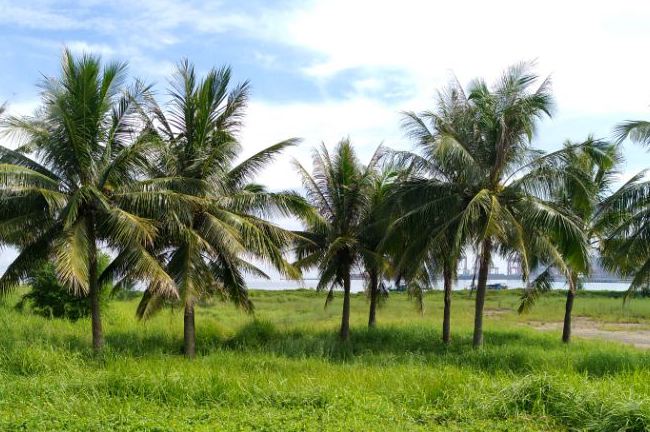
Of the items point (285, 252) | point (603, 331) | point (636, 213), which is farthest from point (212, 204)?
point (603, 331)

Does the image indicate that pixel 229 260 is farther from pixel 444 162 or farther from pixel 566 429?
pixel 566 429

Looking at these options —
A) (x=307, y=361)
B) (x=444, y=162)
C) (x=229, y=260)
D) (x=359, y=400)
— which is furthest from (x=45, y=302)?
(x=359, y=400)

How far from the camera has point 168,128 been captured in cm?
1578

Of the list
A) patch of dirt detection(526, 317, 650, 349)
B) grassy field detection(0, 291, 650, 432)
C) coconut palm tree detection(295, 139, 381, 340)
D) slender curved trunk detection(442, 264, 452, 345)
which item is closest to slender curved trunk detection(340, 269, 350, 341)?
coconut palm tree detection(295, 139, 381, 340)

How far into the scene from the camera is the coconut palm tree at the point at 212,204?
14422 mm

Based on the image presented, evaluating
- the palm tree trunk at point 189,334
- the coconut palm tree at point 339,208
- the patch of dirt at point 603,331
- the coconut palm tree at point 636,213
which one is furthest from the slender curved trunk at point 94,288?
the patch of dirt at point 603,331

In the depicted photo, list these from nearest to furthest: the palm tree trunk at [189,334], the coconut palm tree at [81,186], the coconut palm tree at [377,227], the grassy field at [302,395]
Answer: the grassy field at [302,395], the coconut palm tree at [81,186], the palm tree trunk at [189,334], the coconut palm tree at [377,227]

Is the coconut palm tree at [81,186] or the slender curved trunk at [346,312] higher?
the coconut palm tree at [81,186]

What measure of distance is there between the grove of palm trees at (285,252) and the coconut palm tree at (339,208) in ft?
0.24

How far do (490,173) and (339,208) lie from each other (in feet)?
18.4

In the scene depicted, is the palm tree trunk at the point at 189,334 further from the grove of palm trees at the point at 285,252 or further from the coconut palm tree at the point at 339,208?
the coconut palm tree at the point at 339,208

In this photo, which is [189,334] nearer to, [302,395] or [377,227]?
[377,227]

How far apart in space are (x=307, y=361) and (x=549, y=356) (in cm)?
646

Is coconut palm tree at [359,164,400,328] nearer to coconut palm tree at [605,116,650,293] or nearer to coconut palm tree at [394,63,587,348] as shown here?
coconut palm tree at [394,63,587,348]
